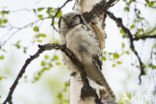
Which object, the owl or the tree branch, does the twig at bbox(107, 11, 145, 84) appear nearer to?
the owl

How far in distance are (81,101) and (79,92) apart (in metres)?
0.05

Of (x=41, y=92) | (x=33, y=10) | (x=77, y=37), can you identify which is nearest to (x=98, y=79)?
(x=77, y=37)

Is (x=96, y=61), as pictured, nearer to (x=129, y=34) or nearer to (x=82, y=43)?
(x=82, y=43)

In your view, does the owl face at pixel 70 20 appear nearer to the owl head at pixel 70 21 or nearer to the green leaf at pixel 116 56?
the owl head at pixel 70 21

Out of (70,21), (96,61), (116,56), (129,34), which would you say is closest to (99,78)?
(96,61)

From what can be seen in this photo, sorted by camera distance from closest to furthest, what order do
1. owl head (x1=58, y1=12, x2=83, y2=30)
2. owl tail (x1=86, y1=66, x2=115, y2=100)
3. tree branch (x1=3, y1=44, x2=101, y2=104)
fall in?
tree branch (x1=3, y1=44, x2=101, y2=104) → owl tail (x1=86, y1=66, x2=115, y2=100) → owl head (x1=58, y1=12, x2=83, y2=30)

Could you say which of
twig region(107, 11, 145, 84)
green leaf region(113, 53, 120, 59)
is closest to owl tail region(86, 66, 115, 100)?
twig region(107, 11, 145, 84)

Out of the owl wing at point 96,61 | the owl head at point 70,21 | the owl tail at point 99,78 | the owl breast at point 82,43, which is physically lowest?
the owl tail at point 99,78

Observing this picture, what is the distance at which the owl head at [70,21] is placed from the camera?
1572 mm

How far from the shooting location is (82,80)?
122 centimetres

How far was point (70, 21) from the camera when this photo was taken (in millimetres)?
1596

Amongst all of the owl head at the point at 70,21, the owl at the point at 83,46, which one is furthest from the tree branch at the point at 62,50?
the owl head at the point at 70,21

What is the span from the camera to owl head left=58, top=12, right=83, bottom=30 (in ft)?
5.16

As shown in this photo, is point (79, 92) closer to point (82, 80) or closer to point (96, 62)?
point (82, 80)
